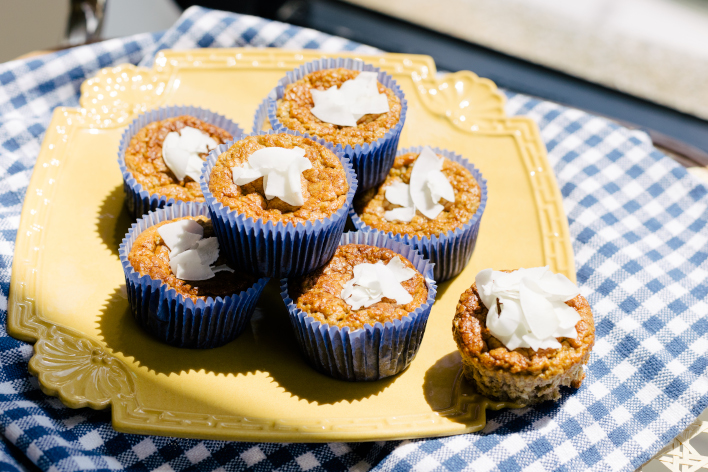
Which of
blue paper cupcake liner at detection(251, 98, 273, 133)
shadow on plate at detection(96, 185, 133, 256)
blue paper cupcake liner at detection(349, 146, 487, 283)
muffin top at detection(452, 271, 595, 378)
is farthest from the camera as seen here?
blue paper cupcake liner at detection(251, 98, 273, 133)

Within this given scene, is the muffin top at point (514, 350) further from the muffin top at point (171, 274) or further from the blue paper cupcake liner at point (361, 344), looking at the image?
the muffin top at point (171, 274)

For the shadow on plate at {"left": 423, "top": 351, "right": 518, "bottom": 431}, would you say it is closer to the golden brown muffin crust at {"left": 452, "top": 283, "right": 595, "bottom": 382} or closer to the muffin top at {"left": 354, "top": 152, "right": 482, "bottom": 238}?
the golden brown muffin crust at {"left": 452, "top": 283, "right": 595, "bottom": 382}

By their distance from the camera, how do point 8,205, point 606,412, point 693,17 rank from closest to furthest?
point 606,412, point 8,205, point 693,17

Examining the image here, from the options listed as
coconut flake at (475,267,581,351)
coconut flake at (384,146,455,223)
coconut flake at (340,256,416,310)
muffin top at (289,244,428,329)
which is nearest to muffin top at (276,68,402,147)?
coconut flake at (384,146,455,223)

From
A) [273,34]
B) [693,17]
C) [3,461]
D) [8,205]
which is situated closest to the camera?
[3,461]

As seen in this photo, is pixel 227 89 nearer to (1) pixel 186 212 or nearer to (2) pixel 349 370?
(1) pixel 186 212

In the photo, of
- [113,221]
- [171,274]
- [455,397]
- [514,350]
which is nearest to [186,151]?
[113,221]

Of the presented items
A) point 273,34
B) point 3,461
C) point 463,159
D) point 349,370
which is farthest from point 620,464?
point 273,34
